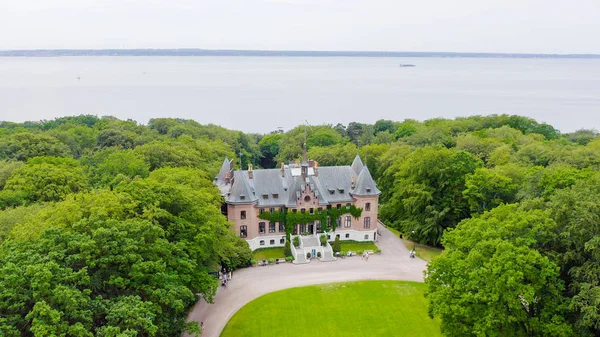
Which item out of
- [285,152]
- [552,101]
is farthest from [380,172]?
[552,101]

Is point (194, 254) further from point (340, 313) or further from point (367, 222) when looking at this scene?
point (367, 222)

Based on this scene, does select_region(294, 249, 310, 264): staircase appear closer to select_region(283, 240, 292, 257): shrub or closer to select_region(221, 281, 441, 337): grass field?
select_region(283, 240, 292, 257): shrub

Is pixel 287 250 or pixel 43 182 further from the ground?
pixel 43 182

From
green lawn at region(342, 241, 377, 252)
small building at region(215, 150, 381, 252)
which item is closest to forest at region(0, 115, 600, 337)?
small building at region(215, 150, 381, 252)

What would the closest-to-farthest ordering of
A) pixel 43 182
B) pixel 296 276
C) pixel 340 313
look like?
pixel 340 313, pixel 296 276, pixel 43 182

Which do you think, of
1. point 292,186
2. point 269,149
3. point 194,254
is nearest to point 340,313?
point 194,254

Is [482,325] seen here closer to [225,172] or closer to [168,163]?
[225,172]

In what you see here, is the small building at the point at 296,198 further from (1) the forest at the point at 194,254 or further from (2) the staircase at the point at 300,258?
(1) the forest at the point at 194,254
